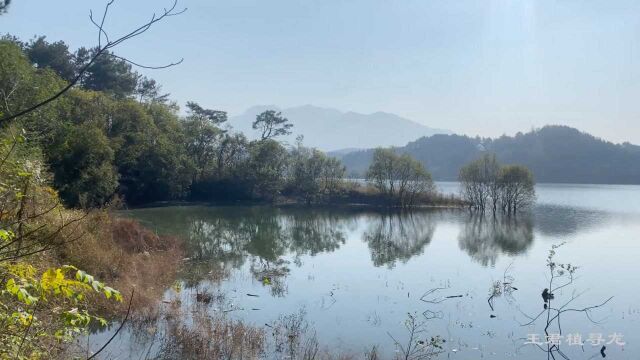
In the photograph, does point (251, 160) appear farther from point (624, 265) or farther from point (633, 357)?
point (633, 357)

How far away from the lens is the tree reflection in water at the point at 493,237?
86.6 feet

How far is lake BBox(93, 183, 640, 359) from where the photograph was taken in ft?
39.0

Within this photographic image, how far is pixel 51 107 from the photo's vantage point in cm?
2836

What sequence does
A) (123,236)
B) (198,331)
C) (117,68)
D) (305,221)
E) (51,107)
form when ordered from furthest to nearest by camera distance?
(117,68) → (305,221) → (51,107) → (123,236) → (198,331)

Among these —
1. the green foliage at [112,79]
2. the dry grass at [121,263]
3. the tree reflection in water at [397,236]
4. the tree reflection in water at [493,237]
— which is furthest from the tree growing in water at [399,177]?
the dry grass at [121,263]

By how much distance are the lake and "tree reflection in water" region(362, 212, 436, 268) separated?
0.44 ft

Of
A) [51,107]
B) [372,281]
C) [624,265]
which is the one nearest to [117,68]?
[51,107]

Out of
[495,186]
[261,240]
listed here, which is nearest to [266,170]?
[495,186]

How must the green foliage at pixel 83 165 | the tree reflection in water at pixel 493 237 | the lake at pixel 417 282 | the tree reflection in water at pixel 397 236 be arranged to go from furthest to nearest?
the green foliage at pixel 83 165, the tree reflection in water at pixel 493 237, the tree reflection in water at pixel 397 236, the lake at pixel 417 282

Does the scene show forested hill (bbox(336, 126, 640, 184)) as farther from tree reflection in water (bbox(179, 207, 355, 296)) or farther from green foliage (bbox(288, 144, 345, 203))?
tree reflection in water (bbox(179, 207, 355, 296))

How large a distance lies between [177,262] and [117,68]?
46.1m

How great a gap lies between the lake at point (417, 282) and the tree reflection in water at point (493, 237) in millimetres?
123

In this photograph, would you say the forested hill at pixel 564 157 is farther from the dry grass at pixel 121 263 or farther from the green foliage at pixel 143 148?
the dry grass at pixel 121 263

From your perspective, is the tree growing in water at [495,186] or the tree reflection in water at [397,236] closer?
the tree reflection in water at [397,236]
